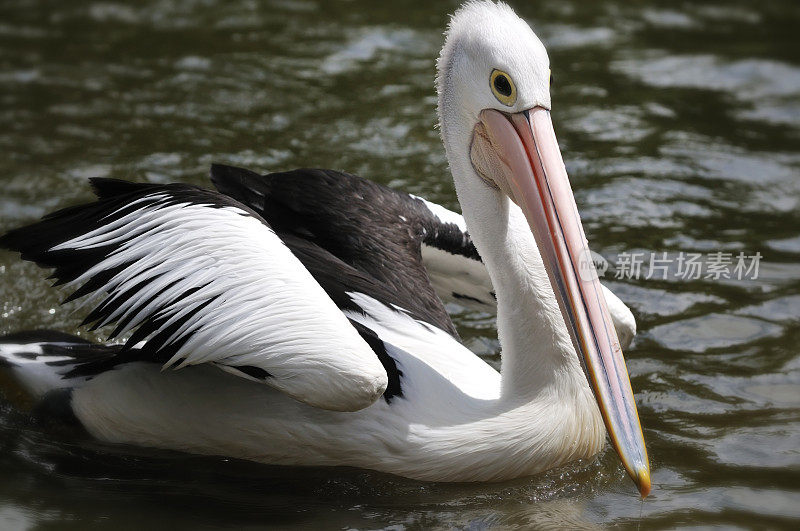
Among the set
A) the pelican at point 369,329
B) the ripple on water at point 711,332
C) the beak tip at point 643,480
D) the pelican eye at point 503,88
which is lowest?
the beak tip at point 643,480

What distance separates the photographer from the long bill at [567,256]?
3.38 metres

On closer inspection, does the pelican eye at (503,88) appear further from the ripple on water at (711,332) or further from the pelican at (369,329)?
the ripple on water at (711,332)

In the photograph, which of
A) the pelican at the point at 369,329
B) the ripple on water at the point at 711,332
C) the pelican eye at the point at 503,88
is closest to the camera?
the pelican at the point at 369,329

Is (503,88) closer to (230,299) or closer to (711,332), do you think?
(230,299)

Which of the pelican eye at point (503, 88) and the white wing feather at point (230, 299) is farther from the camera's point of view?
the pelican eye at point (503, 88)

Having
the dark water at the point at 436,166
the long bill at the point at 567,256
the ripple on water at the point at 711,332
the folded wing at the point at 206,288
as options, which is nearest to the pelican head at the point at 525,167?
the long bill at the point at 567,256

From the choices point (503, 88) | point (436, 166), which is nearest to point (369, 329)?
point (503, 88)

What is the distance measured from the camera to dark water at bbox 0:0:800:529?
3637 mm

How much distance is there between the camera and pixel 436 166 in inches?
249

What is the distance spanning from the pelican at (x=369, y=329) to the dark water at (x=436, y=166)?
14cm

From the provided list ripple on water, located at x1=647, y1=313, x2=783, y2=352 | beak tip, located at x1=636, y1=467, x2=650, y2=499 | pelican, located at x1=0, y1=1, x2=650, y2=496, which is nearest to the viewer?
beak tip, located at x1=636, y1=467, x2=650, y2=499

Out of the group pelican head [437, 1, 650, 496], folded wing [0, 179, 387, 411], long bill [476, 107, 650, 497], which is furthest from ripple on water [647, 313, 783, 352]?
folded wing [0, 179, 387, 411]

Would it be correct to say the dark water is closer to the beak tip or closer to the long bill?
the beak tip

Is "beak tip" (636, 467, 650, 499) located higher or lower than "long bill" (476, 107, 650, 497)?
lower
